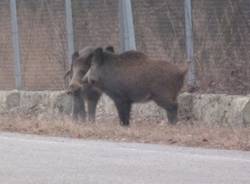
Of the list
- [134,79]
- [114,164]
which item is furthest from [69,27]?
[114,164]

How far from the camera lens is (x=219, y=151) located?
12086mm

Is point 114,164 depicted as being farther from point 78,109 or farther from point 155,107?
point 155,107

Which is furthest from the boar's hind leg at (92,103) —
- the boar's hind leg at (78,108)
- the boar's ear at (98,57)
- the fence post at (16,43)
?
the fence post at (16,43)

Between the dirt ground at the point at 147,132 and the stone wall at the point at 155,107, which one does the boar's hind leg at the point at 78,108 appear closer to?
the dirt ground at the point at 147,132

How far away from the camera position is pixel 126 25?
17.5 metres

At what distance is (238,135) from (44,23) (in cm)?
838

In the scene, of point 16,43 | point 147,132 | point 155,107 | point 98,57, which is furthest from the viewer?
point 16,43

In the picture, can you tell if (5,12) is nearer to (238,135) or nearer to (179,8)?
(179,8)

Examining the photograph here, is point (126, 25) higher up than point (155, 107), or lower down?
higher up

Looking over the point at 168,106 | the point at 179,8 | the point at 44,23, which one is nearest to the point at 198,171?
the point at 168,106

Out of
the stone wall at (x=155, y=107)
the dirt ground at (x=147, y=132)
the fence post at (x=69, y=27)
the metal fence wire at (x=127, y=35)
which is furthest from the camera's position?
the fence post at (x=69, y=27)

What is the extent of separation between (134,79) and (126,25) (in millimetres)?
2308

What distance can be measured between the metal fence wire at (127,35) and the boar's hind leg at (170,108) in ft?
4.89

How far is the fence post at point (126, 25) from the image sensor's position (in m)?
17.4
